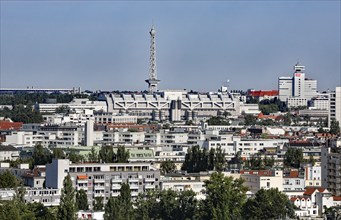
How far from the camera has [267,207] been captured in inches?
1144

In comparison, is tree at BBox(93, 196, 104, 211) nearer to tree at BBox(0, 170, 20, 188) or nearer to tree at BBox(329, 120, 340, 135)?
tree at BBox(0, 170, 20, 188)

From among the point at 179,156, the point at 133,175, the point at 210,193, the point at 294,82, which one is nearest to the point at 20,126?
the point at 179,156

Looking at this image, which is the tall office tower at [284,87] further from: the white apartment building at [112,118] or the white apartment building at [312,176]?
the white apartment building at [312,176]

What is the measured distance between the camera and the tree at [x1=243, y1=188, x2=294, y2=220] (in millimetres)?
28812

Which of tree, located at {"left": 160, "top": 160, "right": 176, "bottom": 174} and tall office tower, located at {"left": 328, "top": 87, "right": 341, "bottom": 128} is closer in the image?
tree, located at {"left": 160, "top": 160, "right": 176, "bottom": 174}

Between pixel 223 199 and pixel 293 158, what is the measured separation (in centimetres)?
1494

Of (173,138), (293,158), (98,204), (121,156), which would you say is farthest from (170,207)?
(173,138)

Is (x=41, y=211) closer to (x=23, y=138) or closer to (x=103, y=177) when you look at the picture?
(x=103, y=177)

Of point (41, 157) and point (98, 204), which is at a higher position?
point (41, 157)

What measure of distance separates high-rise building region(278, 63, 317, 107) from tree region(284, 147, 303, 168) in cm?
5130

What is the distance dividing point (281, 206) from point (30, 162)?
36.2 ft

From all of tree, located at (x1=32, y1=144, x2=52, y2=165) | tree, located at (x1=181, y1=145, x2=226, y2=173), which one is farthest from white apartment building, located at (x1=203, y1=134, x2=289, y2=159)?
tree, located at (x1=32, y1=144, x2=52, y2=165)

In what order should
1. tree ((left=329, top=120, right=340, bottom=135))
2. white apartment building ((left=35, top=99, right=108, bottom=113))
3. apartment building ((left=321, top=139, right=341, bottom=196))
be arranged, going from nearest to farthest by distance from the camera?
apartment building ((left=321, top=139, right=341, bottom=196)) → tree ((left=329, top=120, right=340, bottom=135)) → white apartment building ((left=35, top=99, right=108, bottom=113))

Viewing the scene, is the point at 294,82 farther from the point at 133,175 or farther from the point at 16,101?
the point at 133,175
